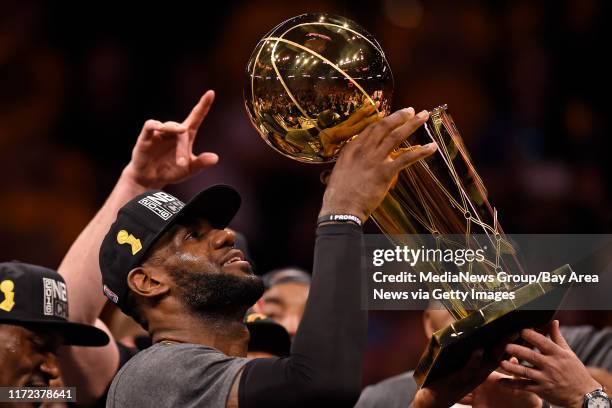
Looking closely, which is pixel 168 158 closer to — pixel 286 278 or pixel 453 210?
pixel 453 210

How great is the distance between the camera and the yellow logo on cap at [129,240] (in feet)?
7.03

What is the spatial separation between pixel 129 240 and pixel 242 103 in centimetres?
336

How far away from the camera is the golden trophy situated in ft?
5.95

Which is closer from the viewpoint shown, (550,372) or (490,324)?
(490,324)

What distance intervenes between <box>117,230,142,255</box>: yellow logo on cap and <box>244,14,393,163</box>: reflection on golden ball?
45cm

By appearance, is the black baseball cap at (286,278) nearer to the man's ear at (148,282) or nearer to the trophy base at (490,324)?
the man's ear at (148,282)

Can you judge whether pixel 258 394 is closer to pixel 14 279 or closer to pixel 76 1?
pixel 14 279

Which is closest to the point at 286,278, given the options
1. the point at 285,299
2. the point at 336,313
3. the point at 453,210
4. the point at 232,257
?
the point at 285,299

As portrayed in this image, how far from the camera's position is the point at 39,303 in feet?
9.04

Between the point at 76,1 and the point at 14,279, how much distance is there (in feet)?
9.97

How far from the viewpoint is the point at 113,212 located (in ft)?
9.55

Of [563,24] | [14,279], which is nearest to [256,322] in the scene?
[14,279]

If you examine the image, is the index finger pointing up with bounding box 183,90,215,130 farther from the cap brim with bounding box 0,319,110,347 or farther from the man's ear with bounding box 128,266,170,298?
the man's ear with bounding box 128,266,170,298

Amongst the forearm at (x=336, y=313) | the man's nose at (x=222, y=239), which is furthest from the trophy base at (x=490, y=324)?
the man's nose at (x=222, y=239)
